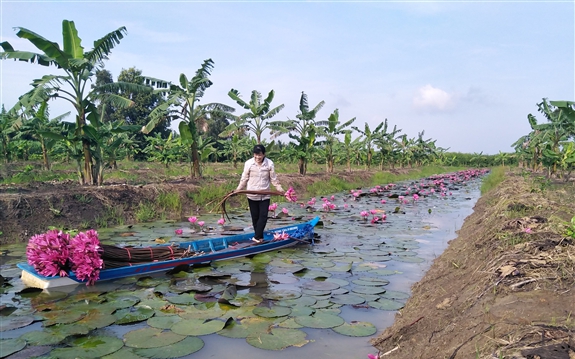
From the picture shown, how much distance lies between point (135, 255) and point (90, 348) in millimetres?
2028

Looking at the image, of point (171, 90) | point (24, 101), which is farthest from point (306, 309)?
point (171, 90)

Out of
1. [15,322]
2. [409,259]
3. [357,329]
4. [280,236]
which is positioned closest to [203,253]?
[280,236]

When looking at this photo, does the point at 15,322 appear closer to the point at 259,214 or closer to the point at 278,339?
the point at 278,339

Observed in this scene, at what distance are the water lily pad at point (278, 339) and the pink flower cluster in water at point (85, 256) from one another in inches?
84.8

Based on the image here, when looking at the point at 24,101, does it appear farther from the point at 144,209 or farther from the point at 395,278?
the point at 395,278

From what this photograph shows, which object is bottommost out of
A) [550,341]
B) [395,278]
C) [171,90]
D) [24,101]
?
[395,278]

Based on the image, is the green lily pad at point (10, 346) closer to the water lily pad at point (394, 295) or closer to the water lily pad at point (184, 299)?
the water lily pad at point (184, 299)

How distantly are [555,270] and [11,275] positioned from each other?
593 centimetres

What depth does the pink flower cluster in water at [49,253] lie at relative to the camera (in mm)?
4223

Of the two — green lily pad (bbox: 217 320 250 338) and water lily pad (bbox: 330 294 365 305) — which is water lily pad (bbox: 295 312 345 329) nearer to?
water lily pad (bbox: 330 294 365 305)

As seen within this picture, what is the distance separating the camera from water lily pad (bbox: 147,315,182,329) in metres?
3.59

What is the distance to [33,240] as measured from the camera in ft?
13.9

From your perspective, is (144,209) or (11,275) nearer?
(11,275)

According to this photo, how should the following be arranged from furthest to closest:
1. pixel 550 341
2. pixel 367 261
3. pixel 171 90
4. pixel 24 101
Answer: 1. pixel 171 90
2. pixel 24 101
3. pixel 367 261
4. pixel 550 341
